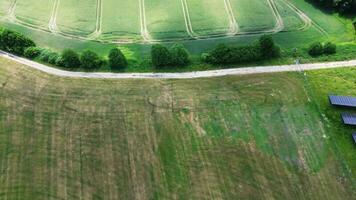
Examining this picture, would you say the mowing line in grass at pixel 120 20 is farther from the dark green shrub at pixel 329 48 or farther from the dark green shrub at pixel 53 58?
the dark green shrub at pixel 329 48

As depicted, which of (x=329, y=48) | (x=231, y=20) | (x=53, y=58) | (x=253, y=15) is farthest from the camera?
(x=253, y=15)

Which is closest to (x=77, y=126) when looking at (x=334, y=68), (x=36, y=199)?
(x=36, y=199)

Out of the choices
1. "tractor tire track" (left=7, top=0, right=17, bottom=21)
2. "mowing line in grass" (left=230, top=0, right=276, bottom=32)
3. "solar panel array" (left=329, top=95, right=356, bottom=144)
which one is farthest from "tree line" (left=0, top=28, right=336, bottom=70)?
"solar panel array" (left=329, top=95, right=356, bottom=144)

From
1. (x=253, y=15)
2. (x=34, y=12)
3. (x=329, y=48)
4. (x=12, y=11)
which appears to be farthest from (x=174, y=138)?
(x=12, y=11)

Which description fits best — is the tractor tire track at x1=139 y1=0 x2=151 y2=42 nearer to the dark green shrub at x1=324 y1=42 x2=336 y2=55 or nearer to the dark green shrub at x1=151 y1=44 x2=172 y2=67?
the dark green shrub at x1=151 y1=44 x2=172 y2=67

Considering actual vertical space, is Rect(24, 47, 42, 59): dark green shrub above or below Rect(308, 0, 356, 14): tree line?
below

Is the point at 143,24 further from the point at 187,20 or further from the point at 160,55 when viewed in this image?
the point at 160,55

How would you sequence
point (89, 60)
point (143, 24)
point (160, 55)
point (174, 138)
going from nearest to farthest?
point (174, 138) < point (160, 55) < point (89, 60) < point (143, 24)
